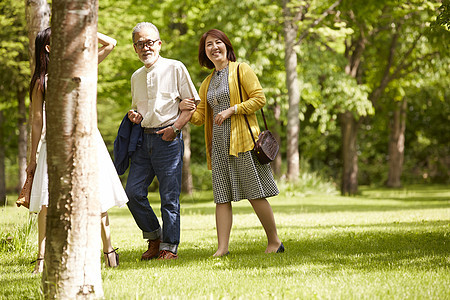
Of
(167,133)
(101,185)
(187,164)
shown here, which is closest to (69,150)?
(101,185)

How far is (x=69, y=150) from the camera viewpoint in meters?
3.42

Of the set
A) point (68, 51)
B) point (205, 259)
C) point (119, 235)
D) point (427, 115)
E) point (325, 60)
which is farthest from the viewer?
point (427, 115)

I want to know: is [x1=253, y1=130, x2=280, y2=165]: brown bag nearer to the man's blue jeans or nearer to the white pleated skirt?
the man's blue jeans

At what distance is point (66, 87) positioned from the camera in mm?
Answer: 3406

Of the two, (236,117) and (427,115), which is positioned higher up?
(427,115)

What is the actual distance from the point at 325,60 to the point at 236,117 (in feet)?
48.4

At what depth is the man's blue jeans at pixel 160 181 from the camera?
5629 mm

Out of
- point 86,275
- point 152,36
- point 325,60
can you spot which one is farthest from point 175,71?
point 325,60

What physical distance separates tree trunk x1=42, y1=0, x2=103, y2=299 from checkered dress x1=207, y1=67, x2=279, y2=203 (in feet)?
8.13

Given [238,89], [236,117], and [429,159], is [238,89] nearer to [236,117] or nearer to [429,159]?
[236,117]

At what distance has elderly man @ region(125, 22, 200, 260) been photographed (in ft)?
18.4

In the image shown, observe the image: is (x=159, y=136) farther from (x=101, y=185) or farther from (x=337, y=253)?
(x=337, y=253)

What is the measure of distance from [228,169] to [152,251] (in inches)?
45.9

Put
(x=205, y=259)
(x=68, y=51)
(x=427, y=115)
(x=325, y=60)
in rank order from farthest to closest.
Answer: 1. (x=427, y=115)
2. (x=325, y=60)
3. (x=205, y=259)
4. (x=68, y=51)
